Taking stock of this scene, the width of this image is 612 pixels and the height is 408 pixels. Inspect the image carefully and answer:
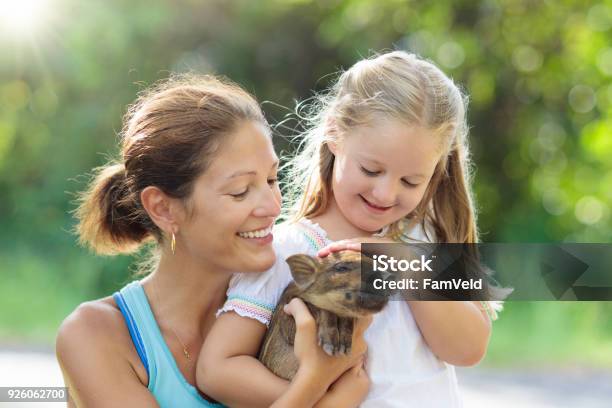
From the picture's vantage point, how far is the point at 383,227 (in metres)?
2.71

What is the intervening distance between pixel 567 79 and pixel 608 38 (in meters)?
0.62

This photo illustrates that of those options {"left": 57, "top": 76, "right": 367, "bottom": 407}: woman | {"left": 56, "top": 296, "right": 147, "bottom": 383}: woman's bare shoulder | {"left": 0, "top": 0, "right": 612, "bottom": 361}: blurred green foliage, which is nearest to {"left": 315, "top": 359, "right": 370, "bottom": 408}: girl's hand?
{"left": 57, "top": 76, "right": 367, "bottom": 407}: woman

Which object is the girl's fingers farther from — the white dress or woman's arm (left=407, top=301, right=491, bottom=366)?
woman's arm (left=407, top=301, right=491, bottom=366)

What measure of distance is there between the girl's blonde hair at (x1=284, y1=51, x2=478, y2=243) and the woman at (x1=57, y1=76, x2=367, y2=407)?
0.21m

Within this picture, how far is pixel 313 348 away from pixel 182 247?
1.95 ft

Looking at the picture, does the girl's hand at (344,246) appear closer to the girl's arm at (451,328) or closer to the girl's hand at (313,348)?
the girl's arm at (451,328)

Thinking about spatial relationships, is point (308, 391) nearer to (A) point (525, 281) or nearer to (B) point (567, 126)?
(A) point (525, 281)

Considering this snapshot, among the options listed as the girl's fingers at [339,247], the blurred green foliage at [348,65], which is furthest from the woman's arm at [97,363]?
the blurred green foliage at [348,65]

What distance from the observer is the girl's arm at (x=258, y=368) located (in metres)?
2.40

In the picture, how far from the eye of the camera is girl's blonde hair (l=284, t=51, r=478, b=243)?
2.60m

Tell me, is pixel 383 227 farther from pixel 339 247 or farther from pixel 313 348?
pixel 313 348

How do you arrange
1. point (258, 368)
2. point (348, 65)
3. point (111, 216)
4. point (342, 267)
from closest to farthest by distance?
point (342, 267) → point (258, 368) → point (111, 216) → point (348, 65)

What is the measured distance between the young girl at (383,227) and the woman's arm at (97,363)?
0.72ft

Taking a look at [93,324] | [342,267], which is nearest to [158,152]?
[93,324]
